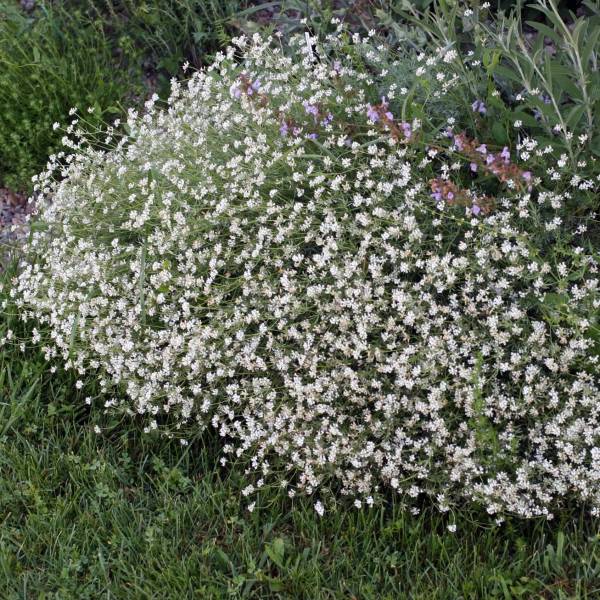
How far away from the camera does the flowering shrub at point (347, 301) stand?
278cm

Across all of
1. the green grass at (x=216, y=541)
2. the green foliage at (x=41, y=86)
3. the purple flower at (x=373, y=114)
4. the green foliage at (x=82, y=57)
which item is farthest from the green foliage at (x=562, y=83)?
the green foliage at (x=41, y=86)

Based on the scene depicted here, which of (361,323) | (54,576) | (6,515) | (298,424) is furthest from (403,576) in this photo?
(6,515)

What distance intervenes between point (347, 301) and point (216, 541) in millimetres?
980

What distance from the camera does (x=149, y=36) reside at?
5.02 meters

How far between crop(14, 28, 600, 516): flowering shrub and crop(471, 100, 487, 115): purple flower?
1cm

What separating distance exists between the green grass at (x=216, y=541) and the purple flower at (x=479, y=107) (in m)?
1.51

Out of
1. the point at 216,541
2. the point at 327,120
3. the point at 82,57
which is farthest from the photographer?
the point at 82,57

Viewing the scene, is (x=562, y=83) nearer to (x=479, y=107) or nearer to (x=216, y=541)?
(x=479, y=107)

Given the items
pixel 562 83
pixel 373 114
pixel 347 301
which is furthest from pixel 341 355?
pixel 562 83

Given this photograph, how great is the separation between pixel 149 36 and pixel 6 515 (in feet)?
9.99

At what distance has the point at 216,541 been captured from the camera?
2979 millimetres

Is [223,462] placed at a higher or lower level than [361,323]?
lower

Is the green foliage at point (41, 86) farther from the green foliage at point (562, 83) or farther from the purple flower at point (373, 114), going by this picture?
the green foliage at point (562, 83)

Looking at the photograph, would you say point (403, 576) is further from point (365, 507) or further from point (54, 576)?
point (54, 576)
